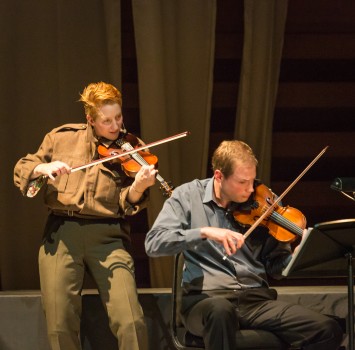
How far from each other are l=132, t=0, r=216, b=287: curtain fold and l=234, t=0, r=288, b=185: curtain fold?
193 mm

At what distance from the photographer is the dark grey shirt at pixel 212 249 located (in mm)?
3414

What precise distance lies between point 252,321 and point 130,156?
868 mm

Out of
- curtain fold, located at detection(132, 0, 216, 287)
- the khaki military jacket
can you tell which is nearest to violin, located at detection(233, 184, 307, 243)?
the khaki military jacket

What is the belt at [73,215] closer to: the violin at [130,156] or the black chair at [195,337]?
the violin at [130,156]

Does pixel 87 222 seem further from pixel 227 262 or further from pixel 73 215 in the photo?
pixel 227 262

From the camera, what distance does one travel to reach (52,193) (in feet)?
11.7

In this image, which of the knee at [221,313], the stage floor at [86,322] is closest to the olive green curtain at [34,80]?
the stage floor at [86,322]

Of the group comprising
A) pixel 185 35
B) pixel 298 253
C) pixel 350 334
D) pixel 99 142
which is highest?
pixel 185 35

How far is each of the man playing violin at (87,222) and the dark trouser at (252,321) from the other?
0.29 meters

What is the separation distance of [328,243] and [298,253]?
4.8 inches

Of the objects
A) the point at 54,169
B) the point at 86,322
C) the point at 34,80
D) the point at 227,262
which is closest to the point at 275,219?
the point at 227,262

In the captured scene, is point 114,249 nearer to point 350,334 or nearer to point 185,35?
point 350,334

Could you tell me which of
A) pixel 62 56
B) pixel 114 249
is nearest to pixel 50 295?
pixel 114 249

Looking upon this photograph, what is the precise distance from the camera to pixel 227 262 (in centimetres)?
346
